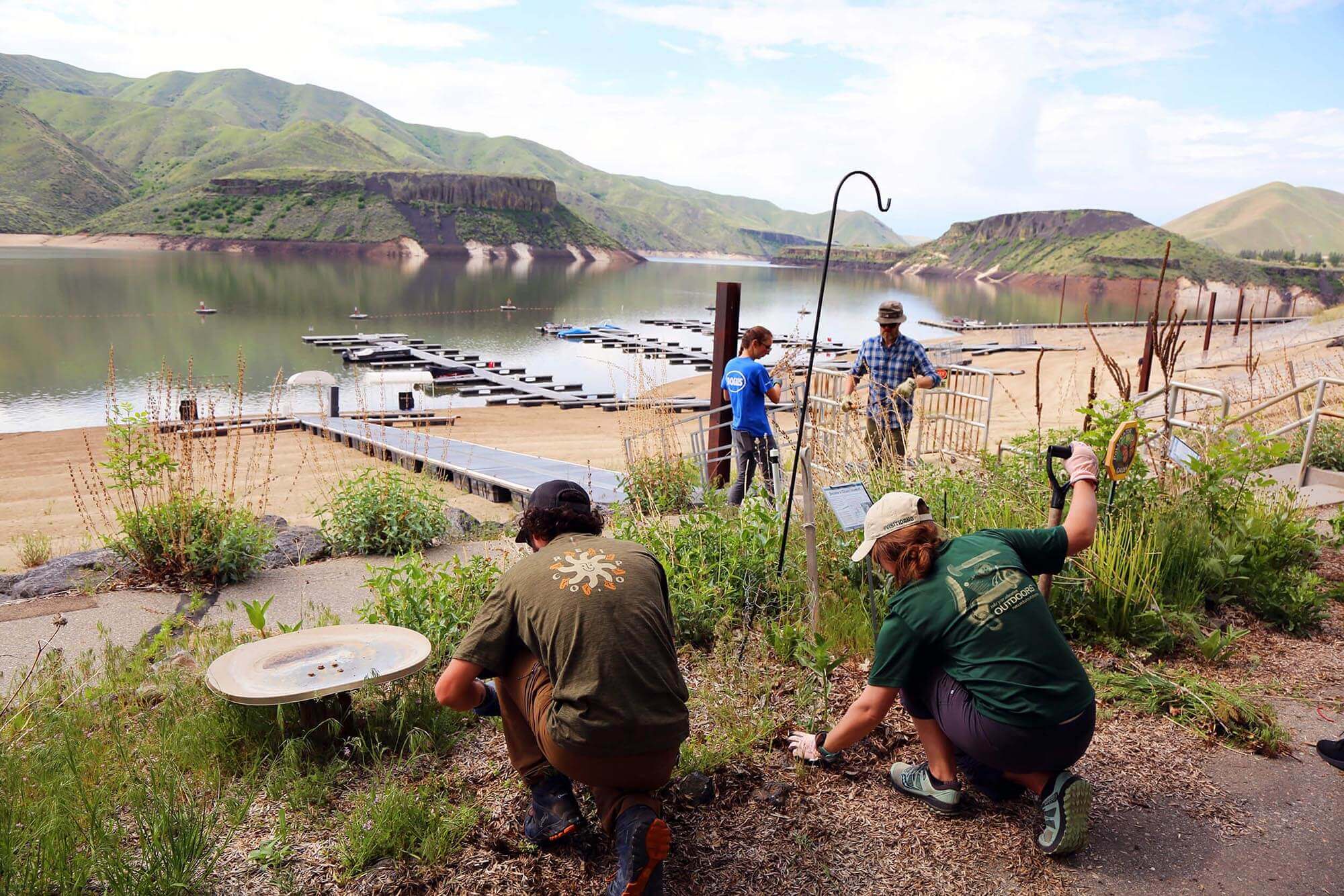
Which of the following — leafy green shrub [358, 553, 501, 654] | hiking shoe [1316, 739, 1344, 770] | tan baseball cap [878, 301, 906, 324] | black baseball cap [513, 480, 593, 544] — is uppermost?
tan baseball cap [878, 301, 906, 324]

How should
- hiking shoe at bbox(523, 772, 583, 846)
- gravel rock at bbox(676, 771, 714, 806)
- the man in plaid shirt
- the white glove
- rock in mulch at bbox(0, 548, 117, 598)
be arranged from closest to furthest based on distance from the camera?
hiking shoe at bbox(523, 772, 583, 846) → gravel rock at bbox(676, 771, 714, 806) → the white glove → rock in mulch at bbox(0, 548, 117, 598) → the man in plaid shirt

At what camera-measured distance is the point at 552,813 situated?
2.85 m

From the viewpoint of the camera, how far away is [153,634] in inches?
195

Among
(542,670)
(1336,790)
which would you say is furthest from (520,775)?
(1336,790)

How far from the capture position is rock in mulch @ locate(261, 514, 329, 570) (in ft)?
21.5

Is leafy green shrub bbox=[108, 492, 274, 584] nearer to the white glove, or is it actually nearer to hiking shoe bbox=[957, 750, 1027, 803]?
the white glove

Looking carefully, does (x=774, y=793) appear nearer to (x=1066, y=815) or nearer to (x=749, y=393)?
(x=1066, y=815)

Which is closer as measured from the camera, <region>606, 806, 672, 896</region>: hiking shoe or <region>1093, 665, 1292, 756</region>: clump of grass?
<region>606, 806, 672, 896</region>: hiking shoe

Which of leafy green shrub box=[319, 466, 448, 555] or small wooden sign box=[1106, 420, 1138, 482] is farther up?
small wooden sign box=[1106, 420, 1138, 482]

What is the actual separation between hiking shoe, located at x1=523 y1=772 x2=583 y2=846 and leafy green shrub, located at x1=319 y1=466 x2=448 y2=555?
4167 mm

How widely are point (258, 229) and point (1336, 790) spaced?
12757cm

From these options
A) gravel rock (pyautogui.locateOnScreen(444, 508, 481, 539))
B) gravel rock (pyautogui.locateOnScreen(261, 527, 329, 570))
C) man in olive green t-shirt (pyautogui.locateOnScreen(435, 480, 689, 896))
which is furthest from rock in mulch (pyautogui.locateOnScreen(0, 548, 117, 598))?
man in olive green t-shirt (pyautogui.locateOnScreen(435, 480, 689, 896))

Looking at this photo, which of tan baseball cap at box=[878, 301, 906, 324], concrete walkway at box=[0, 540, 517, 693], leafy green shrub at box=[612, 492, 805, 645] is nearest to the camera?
leafy green shrub at box=[612, 492, 805, 645]

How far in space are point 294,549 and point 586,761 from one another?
5050 mm
